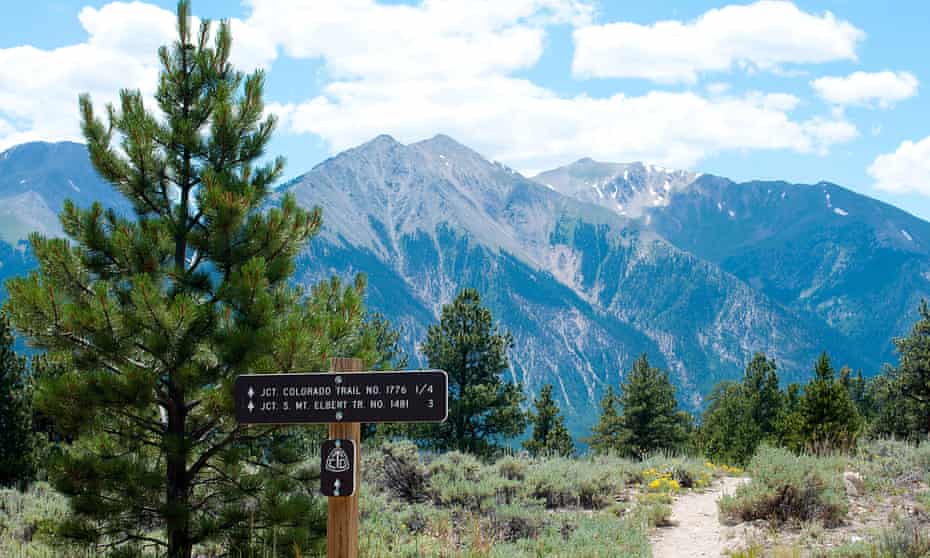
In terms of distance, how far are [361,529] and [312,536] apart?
2.17 meters

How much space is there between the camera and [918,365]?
3447 cm

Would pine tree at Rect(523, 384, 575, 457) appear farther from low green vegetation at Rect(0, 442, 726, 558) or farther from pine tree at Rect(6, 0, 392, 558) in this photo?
pine tree at Rect(6, 0, 392, 558)

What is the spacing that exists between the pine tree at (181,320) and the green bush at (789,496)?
587 cm

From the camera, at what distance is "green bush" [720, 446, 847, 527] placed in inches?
391

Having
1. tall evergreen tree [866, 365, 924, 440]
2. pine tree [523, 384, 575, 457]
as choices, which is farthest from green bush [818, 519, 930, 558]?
pine tree [523, 384, 575, 457]

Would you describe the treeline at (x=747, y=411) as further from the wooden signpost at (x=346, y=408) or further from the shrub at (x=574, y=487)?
the wooden signpost at (x=346, y=408)

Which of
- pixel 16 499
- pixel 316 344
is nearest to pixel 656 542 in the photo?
pixel 316 344

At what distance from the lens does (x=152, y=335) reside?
293 inches

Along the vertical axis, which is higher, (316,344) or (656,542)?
(316,344)

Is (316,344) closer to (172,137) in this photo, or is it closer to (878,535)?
(172,137)

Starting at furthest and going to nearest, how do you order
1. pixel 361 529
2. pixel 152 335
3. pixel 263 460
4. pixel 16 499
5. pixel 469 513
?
pixel 16 499 < pixel 469 513 < pixel 361 529 < pixel 263 460 < pixel 152 335

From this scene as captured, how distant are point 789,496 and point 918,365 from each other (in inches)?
1143

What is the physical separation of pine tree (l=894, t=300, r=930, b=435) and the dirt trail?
25.9 meters

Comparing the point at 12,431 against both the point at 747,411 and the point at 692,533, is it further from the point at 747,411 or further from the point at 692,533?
the point at 747,411
